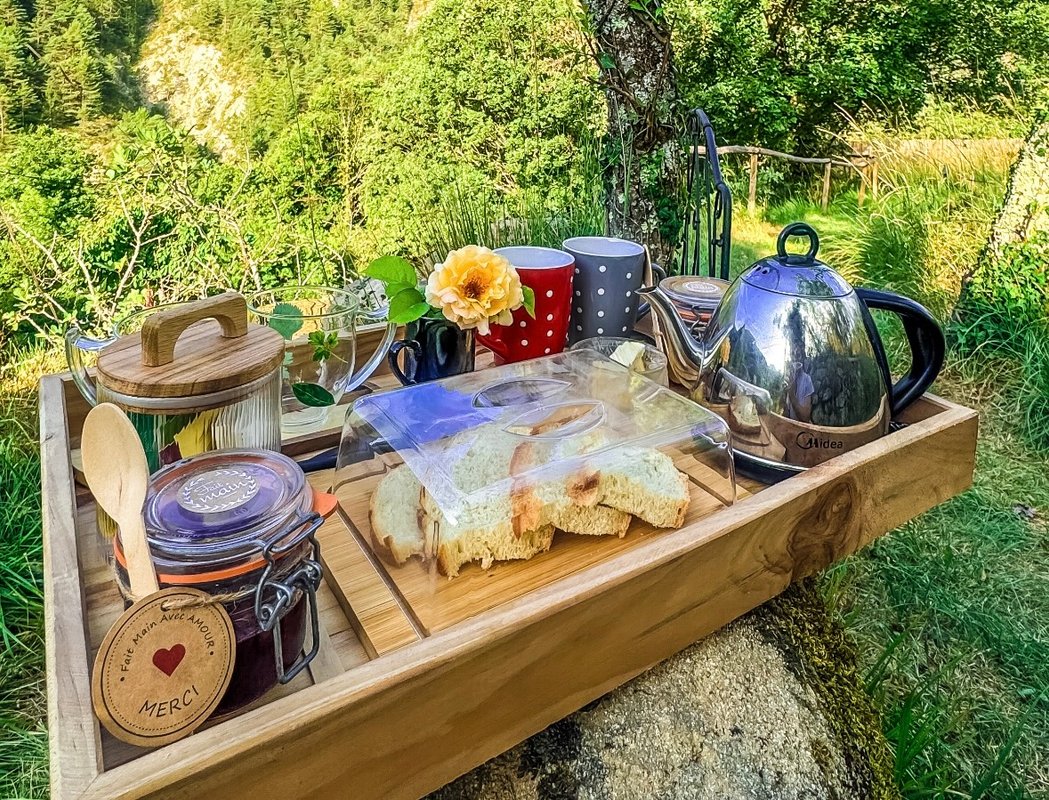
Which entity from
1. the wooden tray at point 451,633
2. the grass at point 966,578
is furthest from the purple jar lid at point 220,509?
the grass at point 966,578

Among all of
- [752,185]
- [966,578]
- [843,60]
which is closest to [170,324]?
[966,578]

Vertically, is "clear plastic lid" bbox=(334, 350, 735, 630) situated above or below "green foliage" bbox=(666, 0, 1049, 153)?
below

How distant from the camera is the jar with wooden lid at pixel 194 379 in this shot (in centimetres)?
66

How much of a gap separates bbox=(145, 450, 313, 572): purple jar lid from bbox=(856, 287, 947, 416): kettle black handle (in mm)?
692

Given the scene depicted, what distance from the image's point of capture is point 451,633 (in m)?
0.56

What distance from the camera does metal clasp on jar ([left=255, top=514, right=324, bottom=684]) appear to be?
0.52 metres

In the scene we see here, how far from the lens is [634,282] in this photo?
1.12 meters

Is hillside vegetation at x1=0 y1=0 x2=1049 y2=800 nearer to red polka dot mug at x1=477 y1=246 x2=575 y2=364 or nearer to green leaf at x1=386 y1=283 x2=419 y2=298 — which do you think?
red polka dot mug at x1=477 y1=246 x2=575 y2=364

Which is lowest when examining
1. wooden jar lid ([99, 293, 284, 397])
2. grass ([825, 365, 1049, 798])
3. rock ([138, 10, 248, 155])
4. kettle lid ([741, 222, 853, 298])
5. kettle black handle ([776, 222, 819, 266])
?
grass ([825, 365, 1049, 798])

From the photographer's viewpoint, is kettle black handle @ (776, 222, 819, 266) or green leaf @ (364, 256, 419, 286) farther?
green leaf @ (364, 256, 419, 286)

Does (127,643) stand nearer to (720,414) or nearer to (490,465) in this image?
(490,465)

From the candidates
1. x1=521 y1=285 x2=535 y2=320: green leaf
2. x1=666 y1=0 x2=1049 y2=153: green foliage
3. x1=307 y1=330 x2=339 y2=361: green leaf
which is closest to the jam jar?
x1=307 y1=330 x2=339 y2=361: green leaf

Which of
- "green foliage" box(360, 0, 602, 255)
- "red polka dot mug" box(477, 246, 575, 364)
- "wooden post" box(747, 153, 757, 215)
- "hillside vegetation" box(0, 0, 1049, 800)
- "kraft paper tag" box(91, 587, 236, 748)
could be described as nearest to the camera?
"kraft paper tag" box(91, 587, 236, 748)

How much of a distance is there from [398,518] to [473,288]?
34 cm
